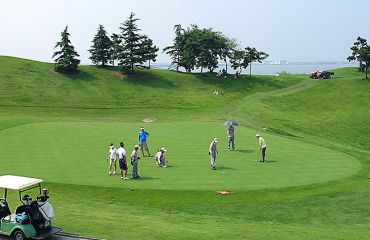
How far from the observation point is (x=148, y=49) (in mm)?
76500

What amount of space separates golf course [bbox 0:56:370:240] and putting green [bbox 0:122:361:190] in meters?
0.07

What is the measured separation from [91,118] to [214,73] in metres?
37.5

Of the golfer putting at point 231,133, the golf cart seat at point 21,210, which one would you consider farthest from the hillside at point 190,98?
the golf cart seat at point 21,210

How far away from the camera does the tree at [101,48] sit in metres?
75.3

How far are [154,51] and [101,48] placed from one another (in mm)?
10210

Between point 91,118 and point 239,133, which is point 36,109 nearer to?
point 91,118

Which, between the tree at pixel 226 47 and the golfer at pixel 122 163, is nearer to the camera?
the golfer at pixel 122 163

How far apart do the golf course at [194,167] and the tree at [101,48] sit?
1382cm

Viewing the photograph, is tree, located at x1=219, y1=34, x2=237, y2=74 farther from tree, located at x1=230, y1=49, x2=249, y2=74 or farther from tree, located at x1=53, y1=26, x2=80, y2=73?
tree, located at x1=53, y1=26, x2=80, y2=73

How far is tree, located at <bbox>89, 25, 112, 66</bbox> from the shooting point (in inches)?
2965

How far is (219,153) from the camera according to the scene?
31.3 m

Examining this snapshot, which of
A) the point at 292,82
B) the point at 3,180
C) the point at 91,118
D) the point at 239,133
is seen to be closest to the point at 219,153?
the point at 239,133

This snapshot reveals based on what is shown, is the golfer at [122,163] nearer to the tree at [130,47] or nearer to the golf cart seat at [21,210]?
the golf cart seat at [21,210]

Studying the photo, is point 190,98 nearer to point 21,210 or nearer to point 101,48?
point 101,48
